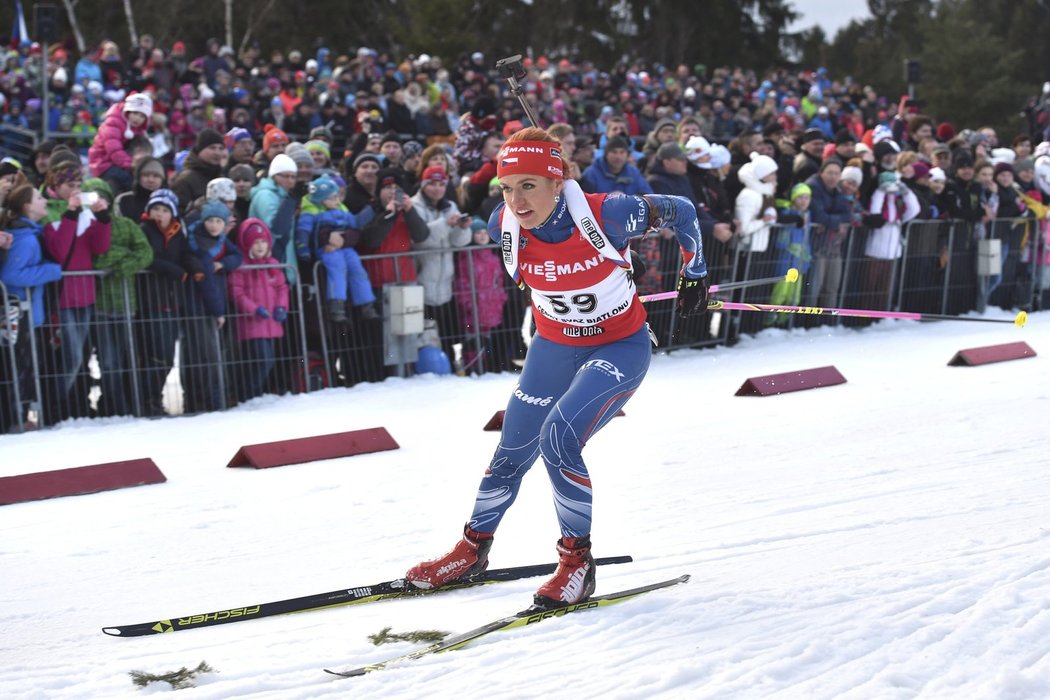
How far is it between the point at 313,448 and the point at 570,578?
11.5ft

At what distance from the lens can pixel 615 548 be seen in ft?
18.7

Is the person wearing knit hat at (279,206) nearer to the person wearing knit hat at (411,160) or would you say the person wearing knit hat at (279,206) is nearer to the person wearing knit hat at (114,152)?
the person wearing knit hat at (114,152)

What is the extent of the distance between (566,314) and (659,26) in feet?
138

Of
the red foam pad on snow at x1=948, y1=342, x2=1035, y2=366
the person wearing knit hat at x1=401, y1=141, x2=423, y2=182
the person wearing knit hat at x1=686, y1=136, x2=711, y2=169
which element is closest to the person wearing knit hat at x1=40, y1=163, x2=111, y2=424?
the person wearing knit hat at x1=401, y1=141, x2=423, y2=182

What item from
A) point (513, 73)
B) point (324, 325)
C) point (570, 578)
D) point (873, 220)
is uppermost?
point (513, 73)

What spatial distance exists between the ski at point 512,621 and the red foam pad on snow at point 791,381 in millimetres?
4845

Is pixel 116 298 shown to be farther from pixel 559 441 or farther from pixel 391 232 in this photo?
pixel 559 441

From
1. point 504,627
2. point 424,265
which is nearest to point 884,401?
point 424,265

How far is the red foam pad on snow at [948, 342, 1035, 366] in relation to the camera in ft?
36.2

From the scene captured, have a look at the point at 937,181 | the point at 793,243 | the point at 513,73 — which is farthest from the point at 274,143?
the point at 937,181

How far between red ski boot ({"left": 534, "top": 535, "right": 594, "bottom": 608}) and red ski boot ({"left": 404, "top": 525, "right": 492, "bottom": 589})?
40 cm

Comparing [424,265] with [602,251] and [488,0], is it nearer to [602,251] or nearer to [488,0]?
[602,251]

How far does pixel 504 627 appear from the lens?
14.6 feet

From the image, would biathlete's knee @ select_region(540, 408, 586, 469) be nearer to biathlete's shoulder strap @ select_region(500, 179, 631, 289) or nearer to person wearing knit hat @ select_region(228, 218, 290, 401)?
biathlete's shoulder strap @ select_region(500, 179, 631, 289)
